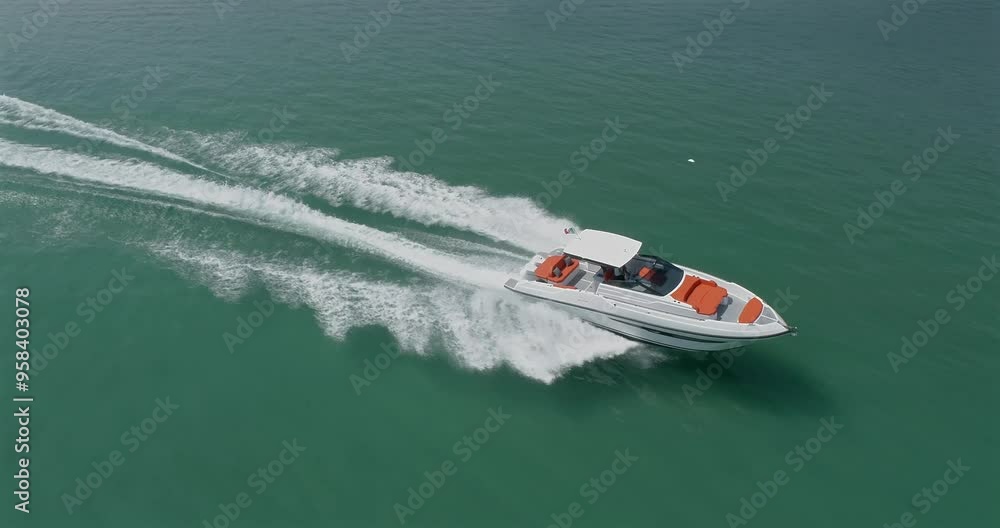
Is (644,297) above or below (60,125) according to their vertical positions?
below

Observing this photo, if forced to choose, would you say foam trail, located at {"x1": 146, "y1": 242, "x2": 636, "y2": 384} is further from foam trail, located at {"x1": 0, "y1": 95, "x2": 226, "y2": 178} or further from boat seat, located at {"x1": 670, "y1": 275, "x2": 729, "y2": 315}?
foam trail, located at {"x1": 0, "y1": 95, "x2": 226, "y2": 178}

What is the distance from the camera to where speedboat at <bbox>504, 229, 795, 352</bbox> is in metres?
23.0

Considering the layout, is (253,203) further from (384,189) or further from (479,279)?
(479,279)

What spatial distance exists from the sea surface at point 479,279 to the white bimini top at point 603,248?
295 centimetres

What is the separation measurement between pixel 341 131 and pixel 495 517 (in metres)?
27.5

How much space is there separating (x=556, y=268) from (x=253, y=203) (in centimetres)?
1667

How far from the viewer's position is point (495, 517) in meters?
19.2

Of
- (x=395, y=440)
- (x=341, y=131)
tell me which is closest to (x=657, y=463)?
(x=395, y=440)

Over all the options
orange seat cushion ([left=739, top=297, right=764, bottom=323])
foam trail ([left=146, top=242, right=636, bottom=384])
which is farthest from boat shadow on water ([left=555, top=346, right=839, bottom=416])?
orange seat cushion ([left=739, top=297, right=764, bottom=323])

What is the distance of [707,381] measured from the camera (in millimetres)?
23453

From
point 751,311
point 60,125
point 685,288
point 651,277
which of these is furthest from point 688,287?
point 60,125

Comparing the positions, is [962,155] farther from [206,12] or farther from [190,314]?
[206,12]

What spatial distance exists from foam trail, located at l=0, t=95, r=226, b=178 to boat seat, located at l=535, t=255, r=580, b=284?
66.1ft

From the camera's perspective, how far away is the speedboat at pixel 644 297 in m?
23.0
